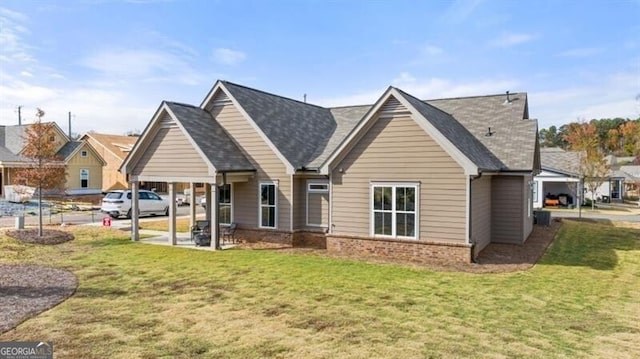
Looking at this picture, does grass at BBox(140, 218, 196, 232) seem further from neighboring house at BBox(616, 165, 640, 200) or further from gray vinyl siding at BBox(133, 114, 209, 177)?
neighboring house at BBox(616, 165, 640, 200)

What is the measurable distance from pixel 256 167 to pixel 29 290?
905 centimetres

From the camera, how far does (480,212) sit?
15336 mm

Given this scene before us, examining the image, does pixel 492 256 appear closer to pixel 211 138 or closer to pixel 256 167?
pixel 256 167

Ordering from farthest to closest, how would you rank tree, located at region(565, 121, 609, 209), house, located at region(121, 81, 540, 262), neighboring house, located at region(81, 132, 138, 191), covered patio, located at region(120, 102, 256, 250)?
neighboring house, located at region(81, 132, 138, 191) < tree, located at region(565, 121, 609, 209) < covered patio, located at region(120, 102, 256, 250) < house, located at region(121, 81, 540, 262)

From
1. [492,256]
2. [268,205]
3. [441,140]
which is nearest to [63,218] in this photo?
[268,205]

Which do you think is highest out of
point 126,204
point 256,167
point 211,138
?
point 211,138

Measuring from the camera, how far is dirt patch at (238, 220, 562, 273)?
13.1m

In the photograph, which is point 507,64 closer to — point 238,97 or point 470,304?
point 238,97

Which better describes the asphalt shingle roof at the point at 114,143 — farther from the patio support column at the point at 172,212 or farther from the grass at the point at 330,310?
the grass at the point at 330,310

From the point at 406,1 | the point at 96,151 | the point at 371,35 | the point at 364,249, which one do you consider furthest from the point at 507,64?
the point at 96,151

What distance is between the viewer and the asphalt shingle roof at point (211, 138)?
1659 centimetres

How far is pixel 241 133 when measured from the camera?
59.7ft

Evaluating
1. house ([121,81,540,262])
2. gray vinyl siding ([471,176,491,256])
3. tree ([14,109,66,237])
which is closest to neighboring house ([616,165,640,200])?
house ([121,81,540,262])

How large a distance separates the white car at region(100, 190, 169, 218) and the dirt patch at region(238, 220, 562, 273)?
1219 centimetres
